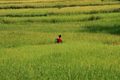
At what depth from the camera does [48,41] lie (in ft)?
62.3

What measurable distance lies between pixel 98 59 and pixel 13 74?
3.54m

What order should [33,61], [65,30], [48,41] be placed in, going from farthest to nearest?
[65,30], [48,41], [33,61]

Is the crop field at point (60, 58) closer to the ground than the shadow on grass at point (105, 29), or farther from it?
farther from it

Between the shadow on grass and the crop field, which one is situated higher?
the crop field

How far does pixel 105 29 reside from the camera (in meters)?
23.5

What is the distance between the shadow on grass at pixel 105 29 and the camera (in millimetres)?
22450

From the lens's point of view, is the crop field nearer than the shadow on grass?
Yes

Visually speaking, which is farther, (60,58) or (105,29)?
(105,29)

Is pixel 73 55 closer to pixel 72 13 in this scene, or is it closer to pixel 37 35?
pixel 37 35

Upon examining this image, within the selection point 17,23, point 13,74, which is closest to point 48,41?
point 13,74

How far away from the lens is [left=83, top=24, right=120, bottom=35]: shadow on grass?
22450 mm

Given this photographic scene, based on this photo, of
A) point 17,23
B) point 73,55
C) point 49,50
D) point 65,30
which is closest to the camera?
point 73,55

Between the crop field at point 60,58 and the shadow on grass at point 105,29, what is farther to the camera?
the shadow on grass at point 105,29

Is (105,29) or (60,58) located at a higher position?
(60,58)
